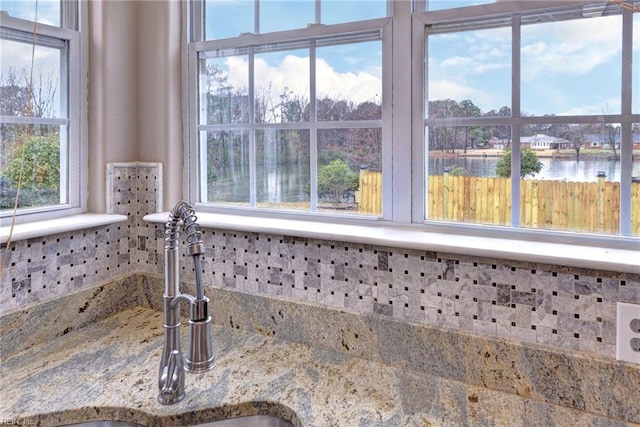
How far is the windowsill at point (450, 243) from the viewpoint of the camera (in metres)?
0.91

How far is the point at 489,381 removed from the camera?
3.31ft

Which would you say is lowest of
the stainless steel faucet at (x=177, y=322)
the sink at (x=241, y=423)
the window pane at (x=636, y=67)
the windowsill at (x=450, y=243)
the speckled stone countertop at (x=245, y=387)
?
the sink at (x=241, y=423)

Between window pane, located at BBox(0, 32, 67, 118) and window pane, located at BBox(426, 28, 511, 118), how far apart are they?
3.84ft

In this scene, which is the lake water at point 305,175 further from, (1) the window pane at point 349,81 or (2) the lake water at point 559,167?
(1) the window pane at point 349,81

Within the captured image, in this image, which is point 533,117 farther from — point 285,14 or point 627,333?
point 285,14

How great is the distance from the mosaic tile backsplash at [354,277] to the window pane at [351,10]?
682 mm

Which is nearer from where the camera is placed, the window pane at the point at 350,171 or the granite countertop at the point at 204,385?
the granite countertop at the point at 204,385

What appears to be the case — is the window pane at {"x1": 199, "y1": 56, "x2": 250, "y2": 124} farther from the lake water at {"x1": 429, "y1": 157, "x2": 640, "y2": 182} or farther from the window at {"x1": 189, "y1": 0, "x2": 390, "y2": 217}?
the lake water at {"x1": 429, "y1": 157, "x2": 640, "y2": 182}

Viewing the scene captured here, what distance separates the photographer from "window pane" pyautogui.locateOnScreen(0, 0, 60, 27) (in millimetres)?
1244

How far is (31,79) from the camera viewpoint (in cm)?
130

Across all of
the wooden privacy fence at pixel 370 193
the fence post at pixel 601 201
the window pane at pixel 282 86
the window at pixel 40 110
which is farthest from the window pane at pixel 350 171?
the window at pixel 40 110

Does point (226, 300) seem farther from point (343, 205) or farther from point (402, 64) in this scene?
point (402, 64)

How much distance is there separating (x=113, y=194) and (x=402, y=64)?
1.04 m

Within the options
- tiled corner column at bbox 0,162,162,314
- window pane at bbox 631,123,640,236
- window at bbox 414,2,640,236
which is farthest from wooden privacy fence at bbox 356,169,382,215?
tiled corner column at bbox 0,162,162,314
